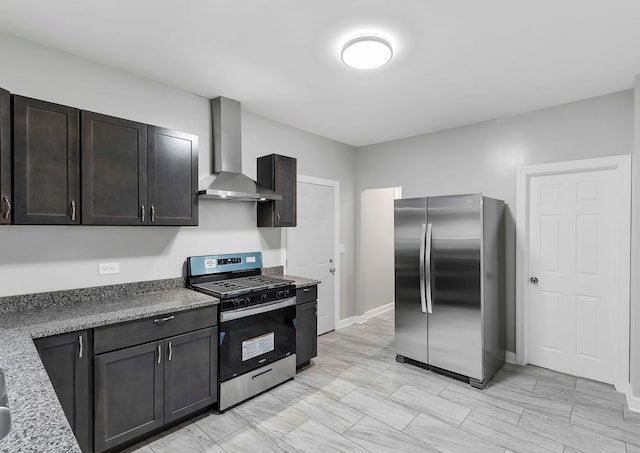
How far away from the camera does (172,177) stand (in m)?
2.65

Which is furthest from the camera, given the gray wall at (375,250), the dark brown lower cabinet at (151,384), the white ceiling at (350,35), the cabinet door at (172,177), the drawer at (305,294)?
the gray wall at (375,250)

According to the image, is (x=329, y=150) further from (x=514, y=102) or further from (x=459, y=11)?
(x=459, y=11)

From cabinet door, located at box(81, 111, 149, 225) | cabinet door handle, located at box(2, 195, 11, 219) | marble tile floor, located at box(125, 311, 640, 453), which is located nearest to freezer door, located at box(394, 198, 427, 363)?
marble tile floor, located at box(125, 311, 640, 453)

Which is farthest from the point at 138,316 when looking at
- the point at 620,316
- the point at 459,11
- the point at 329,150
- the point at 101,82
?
the point at 620,316

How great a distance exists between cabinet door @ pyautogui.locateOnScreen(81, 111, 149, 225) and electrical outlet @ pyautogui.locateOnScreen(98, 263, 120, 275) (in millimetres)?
447

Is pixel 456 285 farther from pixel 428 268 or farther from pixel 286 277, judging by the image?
pixel 286 277

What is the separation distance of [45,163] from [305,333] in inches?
100

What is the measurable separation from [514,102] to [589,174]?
102cm

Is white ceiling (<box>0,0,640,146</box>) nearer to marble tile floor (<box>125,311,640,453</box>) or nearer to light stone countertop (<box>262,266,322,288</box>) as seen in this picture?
light stone countertop (<box>262,266,322,288</box>)

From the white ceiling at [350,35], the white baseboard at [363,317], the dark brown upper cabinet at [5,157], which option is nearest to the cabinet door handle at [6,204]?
the dark brown upper cabinet at [5,157]

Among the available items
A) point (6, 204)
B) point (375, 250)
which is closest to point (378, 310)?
point (375, 250)

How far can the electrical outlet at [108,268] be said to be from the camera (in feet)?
8.36

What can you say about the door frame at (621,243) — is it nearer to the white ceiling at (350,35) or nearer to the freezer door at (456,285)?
the white ceiling at (350,35)

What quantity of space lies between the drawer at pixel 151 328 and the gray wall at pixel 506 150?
3159mm
